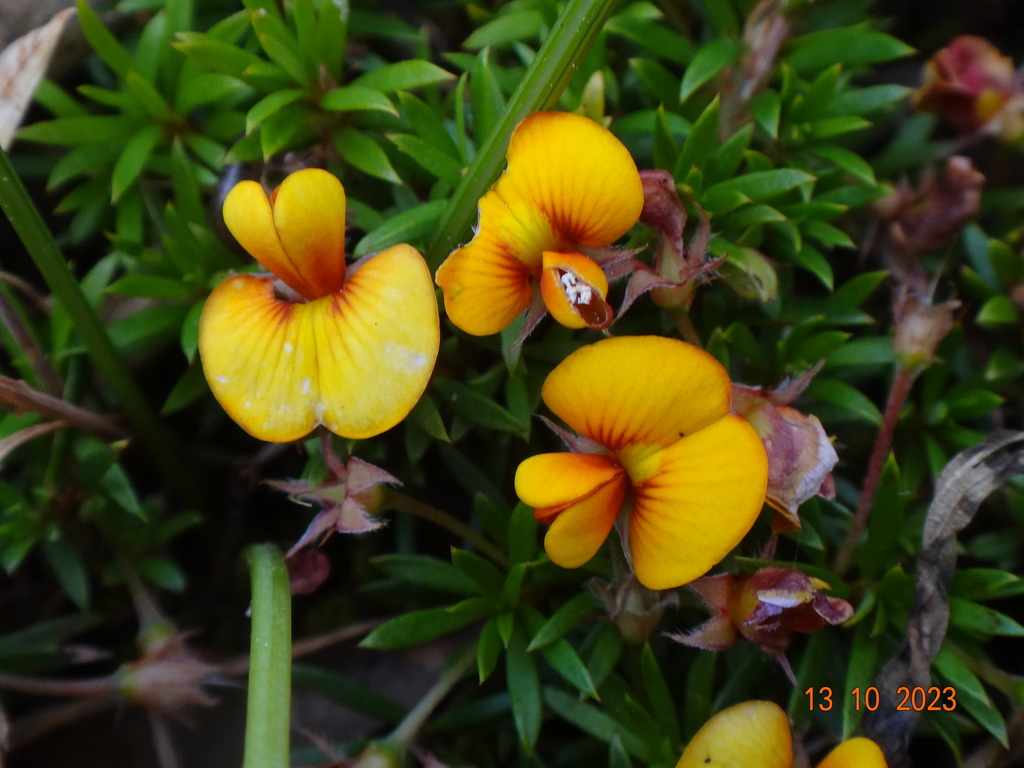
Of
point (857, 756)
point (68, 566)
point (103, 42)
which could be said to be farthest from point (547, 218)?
point (68, 566)

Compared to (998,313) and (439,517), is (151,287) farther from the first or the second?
(998,313)

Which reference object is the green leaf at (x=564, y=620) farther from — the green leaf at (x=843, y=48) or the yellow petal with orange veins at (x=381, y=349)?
the green leaf at (x=843, y=48)

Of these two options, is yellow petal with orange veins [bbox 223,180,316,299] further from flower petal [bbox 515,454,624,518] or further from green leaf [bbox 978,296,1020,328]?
green leaf [bbox 978,296,1020,328]

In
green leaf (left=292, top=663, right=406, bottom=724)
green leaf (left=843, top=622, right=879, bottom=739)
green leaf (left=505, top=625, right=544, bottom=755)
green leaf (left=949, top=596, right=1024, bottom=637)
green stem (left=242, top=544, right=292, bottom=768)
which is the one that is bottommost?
green leaf (left=292, top=663, right=406, bottom=724)

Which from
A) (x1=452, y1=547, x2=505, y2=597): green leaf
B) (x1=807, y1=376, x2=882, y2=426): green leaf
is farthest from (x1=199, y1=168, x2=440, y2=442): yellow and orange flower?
(x1=807, y1=376, x2=882, y2=426): green leaf

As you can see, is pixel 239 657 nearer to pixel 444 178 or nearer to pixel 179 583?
pixel 179 583

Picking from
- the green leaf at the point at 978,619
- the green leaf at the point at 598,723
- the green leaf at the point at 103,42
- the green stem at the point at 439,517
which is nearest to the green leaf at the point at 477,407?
the green stem at the point at 439,517

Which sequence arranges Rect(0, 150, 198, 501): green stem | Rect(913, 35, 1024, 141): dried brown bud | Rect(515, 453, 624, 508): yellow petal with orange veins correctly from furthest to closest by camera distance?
Rect(913, 35, 1024, 141): dried brown bud → Rect(0, 150, 198, 501): green stem → Rect(515, 453, 624, 508): yellow petal with orange veins
